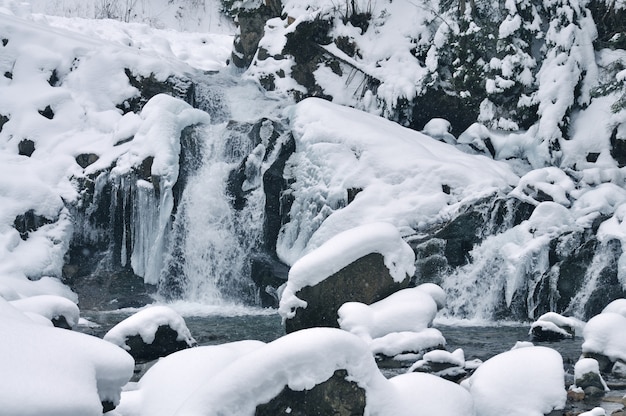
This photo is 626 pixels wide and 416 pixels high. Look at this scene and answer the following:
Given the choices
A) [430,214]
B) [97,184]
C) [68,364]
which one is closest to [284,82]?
[97,184]

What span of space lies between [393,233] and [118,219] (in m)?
6.66

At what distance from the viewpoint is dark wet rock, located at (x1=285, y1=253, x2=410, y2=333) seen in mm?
8773

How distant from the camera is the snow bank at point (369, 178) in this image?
12312mm

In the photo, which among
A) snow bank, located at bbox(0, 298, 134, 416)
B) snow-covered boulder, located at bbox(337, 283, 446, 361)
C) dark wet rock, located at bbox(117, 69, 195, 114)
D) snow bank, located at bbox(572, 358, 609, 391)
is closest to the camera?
snow bank, located at bbox(0, 298, 134, 416)

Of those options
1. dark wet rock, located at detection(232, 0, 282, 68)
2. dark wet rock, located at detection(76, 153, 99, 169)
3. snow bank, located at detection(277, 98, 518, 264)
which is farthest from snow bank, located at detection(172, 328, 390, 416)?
dark wet rock, located at detection(232, 0, 282, 68)

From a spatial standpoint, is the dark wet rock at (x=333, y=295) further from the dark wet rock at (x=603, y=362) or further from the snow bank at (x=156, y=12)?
the snow bank at (x=156, y=12)

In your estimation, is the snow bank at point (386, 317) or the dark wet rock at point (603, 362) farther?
the snow bank at point (386, 317)

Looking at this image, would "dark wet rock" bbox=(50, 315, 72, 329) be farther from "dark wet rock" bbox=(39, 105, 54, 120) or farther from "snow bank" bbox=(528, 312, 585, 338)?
"dark wet rock" bbox=(39, 105, 54, 120)

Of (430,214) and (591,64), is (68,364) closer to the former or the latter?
(430,214)

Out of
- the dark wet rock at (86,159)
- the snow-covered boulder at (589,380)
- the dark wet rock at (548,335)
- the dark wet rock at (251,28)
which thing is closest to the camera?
the snow-covered boulder at (589,380)

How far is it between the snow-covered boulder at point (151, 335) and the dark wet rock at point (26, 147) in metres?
8.08

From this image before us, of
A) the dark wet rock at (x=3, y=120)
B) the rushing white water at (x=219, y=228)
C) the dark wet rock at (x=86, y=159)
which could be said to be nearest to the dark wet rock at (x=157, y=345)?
the rushing white water at (x=219, y=228)

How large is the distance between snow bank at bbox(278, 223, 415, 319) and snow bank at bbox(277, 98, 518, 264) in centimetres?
303

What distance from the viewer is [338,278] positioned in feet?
28.9
